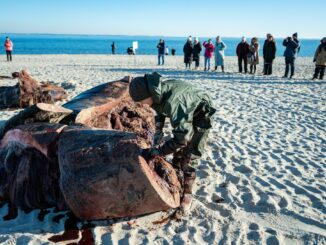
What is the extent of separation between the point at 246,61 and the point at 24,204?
14793mm

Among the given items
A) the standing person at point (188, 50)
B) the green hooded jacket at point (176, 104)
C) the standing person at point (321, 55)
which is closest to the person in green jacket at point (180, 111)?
the green hooded jacket at point (176, 104)

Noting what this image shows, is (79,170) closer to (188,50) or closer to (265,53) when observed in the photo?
(265,53)

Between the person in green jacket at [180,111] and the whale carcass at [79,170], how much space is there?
0.23 meters

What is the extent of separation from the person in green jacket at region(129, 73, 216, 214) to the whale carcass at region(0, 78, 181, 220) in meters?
0.23

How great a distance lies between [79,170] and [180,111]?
1.19 m

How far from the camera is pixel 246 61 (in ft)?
56.7

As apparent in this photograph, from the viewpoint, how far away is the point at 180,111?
3.86m

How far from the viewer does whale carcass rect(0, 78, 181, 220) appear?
11.7 ft

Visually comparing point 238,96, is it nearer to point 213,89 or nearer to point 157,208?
point 213,89

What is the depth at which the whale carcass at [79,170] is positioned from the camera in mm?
3574

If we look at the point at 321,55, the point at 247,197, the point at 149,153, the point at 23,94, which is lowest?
the point at 247,197

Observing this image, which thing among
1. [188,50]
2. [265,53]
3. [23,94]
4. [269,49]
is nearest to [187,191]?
[23,94]

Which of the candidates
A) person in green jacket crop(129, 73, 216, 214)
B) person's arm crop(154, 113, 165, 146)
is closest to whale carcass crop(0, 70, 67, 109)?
person's arm crop(154, 113, 165, 146)

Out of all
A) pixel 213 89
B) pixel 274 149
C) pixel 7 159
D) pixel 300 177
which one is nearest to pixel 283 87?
pixel 213 89
